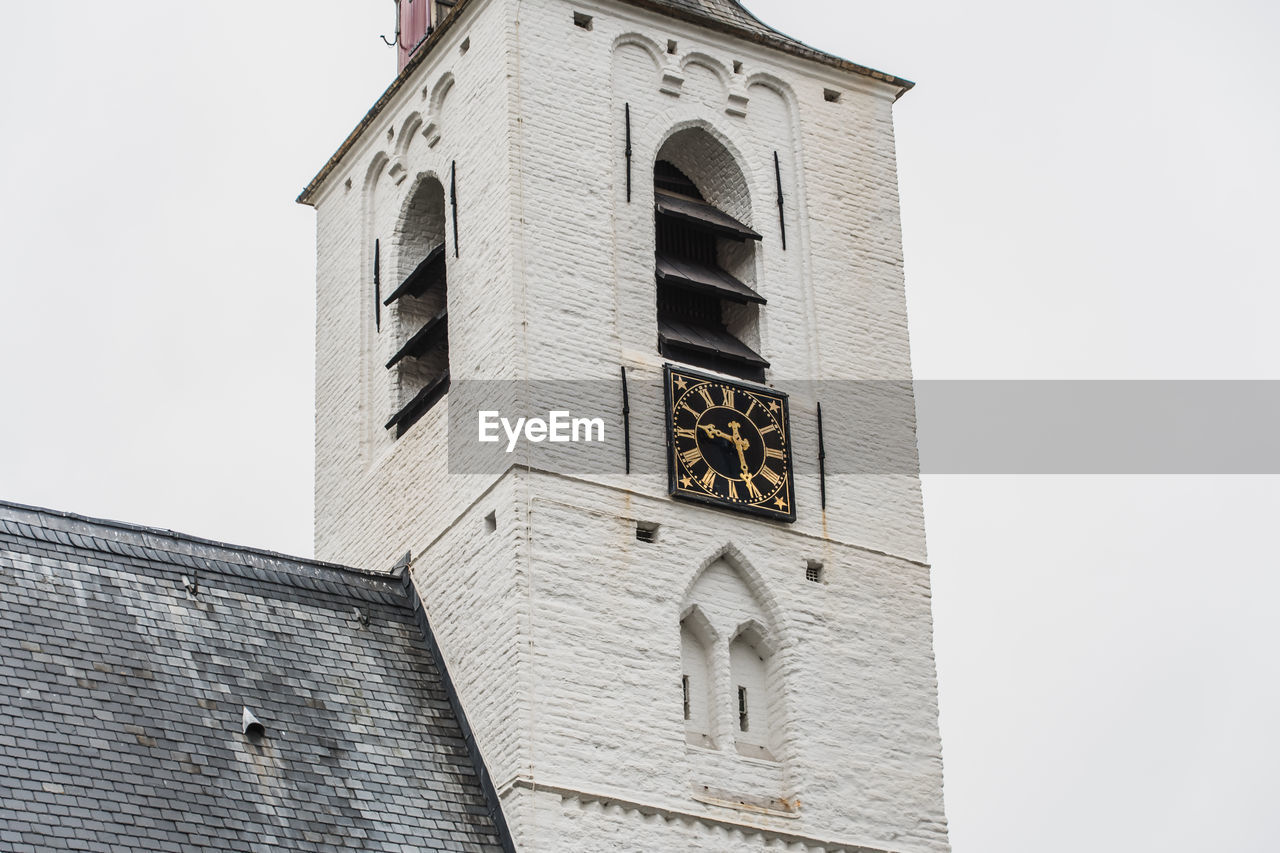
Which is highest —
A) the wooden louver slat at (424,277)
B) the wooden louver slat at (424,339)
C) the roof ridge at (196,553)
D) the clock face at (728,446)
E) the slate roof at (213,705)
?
the wooden louver slat at (424,277)

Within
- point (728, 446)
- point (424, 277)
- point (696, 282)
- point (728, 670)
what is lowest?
point (728, 670)

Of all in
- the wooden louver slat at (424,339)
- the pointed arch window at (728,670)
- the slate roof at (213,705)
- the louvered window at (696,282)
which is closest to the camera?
the slate roof at (213,705)

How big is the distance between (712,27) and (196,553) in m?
9.25

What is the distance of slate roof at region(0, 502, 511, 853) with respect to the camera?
77.9ft

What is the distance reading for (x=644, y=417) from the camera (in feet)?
92.6

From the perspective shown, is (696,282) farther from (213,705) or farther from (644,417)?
(213,705)

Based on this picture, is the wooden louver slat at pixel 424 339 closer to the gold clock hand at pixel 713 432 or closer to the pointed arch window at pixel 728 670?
the gold clock hand at pixel 713 432

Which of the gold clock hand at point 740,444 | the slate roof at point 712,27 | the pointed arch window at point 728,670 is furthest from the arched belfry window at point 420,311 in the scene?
the pointed arch window at point 728,670

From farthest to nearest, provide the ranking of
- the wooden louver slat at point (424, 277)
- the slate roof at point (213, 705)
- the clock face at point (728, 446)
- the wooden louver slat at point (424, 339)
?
the wooden louver slat at point (424, 277)
the wooden louver slat at point (424, 339)
the clock face at point (728, 446)
the slate roof at point (213, 705)

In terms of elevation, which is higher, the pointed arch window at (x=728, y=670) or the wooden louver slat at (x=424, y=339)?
the wooden louver slat at (x=424, y=339)

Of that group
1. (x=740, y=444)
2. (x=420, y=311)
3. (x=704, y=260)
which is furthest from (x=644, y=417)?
(x=420, y=311)

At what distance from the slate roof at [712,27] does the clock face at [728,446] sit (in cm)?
504

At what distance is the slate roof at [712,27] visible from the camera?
102 feet

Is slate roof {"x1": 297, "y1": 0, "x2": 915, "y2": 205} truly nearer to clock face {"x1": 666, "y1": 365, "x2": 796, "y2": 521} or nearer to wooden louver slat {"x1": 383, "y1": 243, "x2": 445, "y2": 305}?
wooden louver slat {"x1": 383, "y1": 243, "x2": 445, "y2": 305}
